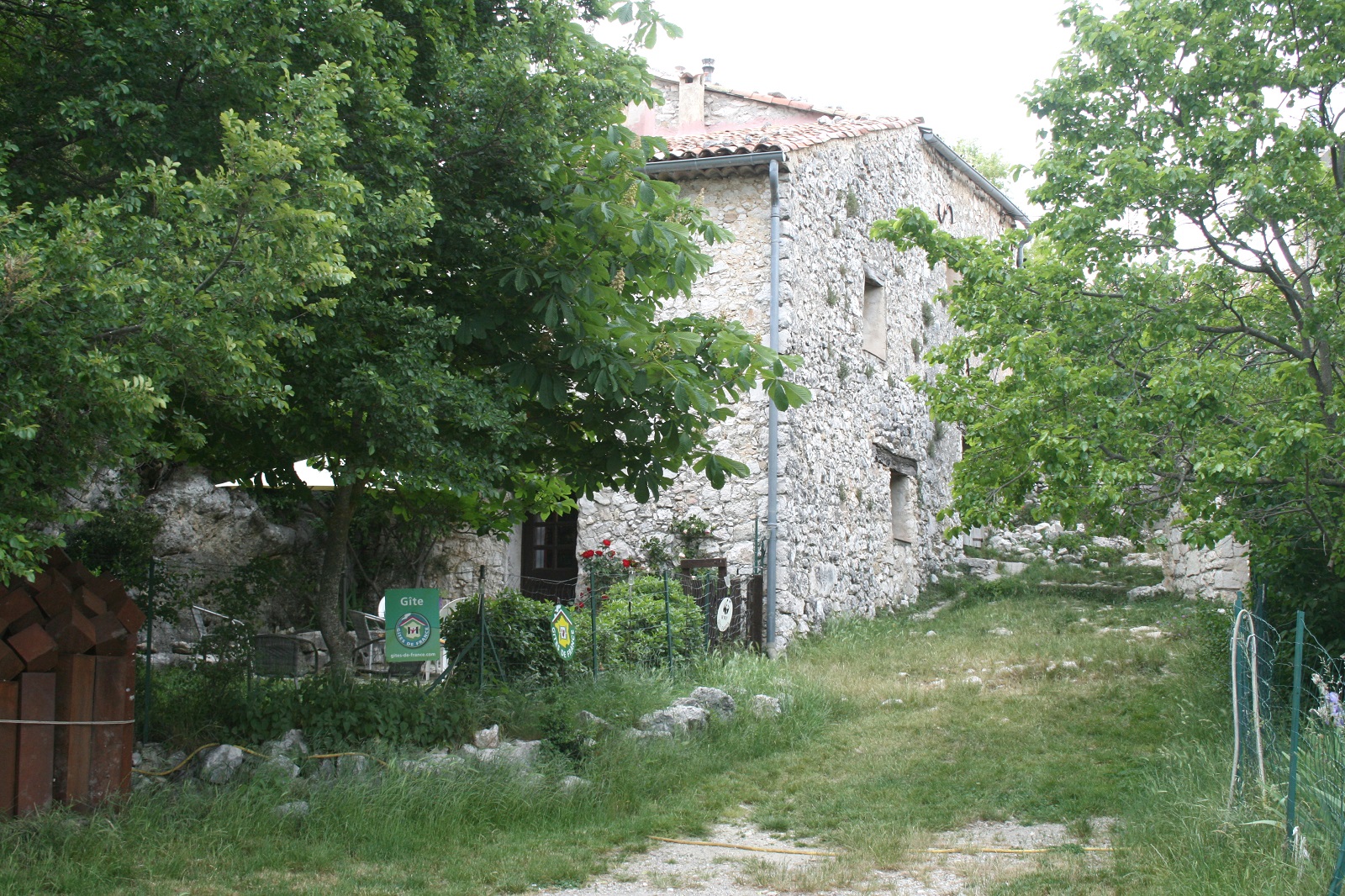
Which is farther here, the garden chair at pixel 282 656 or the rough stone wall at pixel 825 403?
the rough stone wall at pixel 825 403

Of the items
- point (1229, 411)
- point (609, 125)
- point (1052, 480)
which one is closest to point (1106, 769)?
point (1052, 480)

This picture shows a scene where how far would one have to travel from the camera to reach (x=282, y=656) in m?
8.92

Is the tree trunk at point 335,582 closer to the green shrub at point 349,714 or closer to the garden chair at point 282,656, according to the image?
the green shrub at point 349,714

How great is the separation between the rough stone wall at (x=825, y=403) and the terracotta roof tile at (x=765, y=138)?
200 mm

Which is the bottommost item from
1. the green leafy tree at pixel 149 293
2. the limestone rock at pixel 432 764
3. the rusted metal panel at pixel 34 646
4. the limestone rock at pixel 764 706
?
the limestone rock at pixel 764 706

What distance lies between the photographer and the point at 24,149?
18.7 ft

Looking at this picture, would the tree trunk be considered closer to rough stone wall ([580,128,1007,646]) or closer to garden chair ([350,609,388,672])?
garden chair ([350,609,388,672])

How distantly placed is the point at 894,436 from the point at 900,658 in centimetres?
476

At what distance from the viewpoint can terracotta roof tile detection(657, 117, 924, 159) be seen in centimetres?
1288

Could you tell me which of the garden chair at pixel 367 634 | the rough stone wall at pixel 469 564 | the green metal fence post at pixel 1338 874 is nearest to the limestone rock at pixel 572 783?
the garden chair at pixel 367 634

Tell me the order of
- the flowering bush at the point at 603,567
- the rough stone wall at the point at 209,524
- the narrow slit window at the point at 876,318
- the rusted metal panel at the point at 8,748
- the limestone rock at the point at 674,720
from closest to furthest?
the rusted metal panel at the point at 8,748
the limestone rock at the point at 674,720
the rough stone wall at the point at 209,524
the flowering bush at the point at 603,567
the narrow slit window at the point at 876,318

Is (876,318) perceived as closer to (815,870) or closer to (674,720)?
(674,720)

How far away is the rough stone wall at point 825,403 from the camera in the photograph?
13.0 meters

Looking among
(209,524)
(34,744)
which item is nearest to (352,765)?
(34,744)
